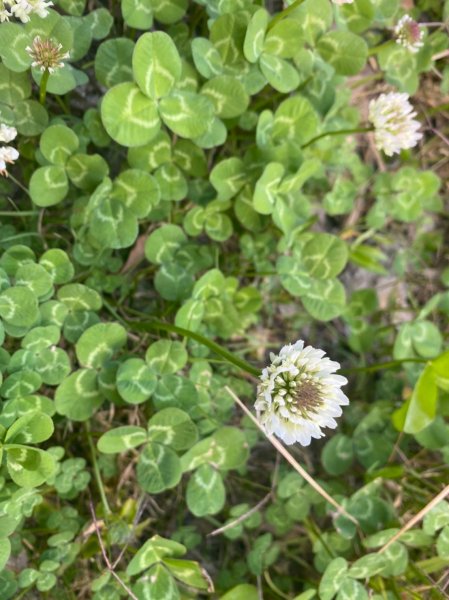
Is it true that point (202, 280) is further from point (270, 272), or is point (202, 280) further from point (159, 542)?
point (159, 542)

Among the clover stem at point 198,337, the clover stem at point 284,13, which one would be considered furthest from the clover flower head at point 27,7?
the clover stem at point 198,337

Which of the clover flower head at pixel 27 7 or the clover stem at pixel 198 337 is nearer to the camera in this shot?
the clover flower head at pixel 27 7

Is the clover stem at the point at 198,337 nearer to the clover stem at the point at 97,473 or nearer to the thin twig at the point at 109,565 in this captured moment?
the clover stem at the point at 97,473

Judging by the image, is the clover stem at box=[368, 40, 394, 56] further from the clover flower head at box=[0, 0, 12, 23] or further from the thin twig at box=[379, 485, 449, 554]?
the thin twig at box=[379, 485, 449, 554]

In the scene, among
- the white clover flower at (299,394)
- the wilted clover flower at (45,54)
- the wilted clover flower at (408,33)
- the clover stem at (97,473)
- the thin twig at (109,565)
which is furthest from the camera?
the wilted clover flower at (408,33)

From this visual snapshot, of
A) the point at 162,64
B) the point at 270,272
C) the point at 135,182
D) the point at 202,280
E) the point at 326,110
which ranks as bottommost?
the point at 270,272

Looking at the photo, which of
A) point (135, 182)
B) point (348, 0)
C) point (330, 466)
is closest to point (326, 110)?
point (348, 0)


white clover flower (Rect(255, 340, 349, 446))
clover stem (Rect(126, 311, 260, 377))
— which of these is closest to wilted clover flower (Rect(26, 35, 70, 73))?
clover stem (Rect(126, 311, 260, 377))
